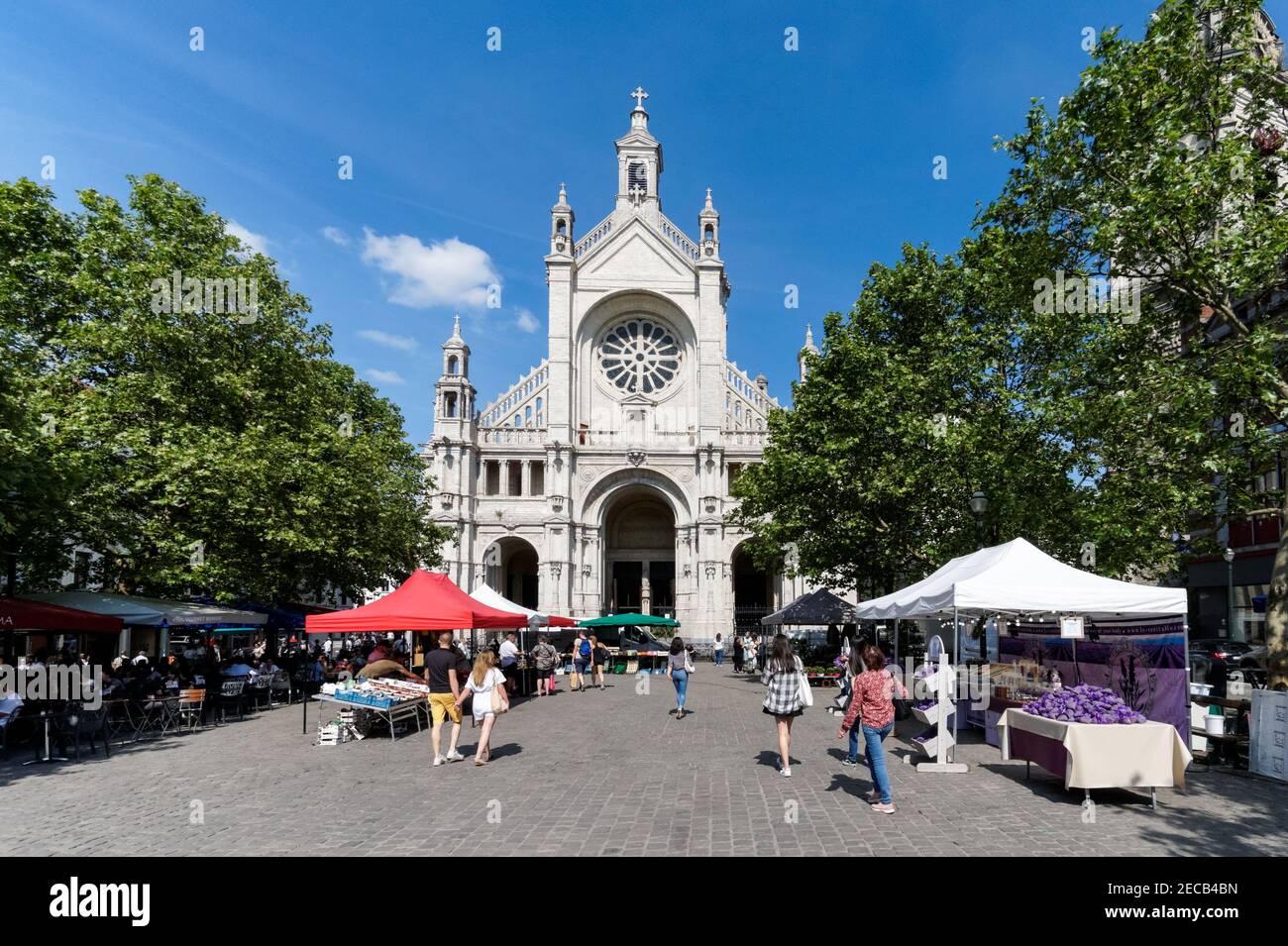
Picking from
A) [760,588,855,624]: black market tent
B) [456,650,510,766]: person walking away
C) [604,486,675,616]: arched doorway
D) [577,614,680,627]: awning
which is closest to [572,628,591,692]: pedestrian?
[577,614,680,627]: awning

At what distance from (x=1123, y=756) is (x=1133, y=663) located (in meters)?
3.32

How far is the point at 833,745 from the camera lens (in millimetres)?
12883

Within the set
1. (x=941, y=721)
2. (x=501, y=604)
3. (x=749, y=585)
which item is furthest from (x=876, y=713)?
(x=749, y=585)

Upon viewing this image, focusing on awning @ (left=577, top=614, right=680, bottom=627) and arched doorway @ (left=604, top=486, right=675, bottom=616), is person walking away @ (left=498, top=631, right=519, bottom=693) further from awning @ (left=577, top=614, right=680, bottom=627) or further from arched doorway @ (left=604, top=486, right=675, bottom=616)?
arched doorway @ (left=604, top=486, right=675, bottom=616)

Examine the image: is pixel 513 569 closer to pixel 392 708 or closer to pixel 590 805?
pixel 392 708

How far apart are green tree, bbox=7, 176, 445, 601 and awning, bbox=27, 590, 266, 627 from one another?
46.3 inches

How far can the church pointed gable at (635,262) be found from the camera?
45562 mm

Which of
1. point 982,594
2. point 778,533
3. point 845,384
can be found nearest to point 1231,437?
point 982,594

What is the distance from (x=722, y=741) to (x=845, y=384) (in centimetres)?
1411

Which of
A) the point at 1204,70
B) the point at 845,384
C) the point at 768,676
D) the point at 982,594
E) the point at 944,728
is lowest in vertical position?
the point at 944,728

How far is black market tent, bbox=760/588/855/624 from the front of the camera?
84.1ft

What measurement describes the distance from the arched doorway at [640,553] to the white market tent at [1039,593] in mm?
35649
